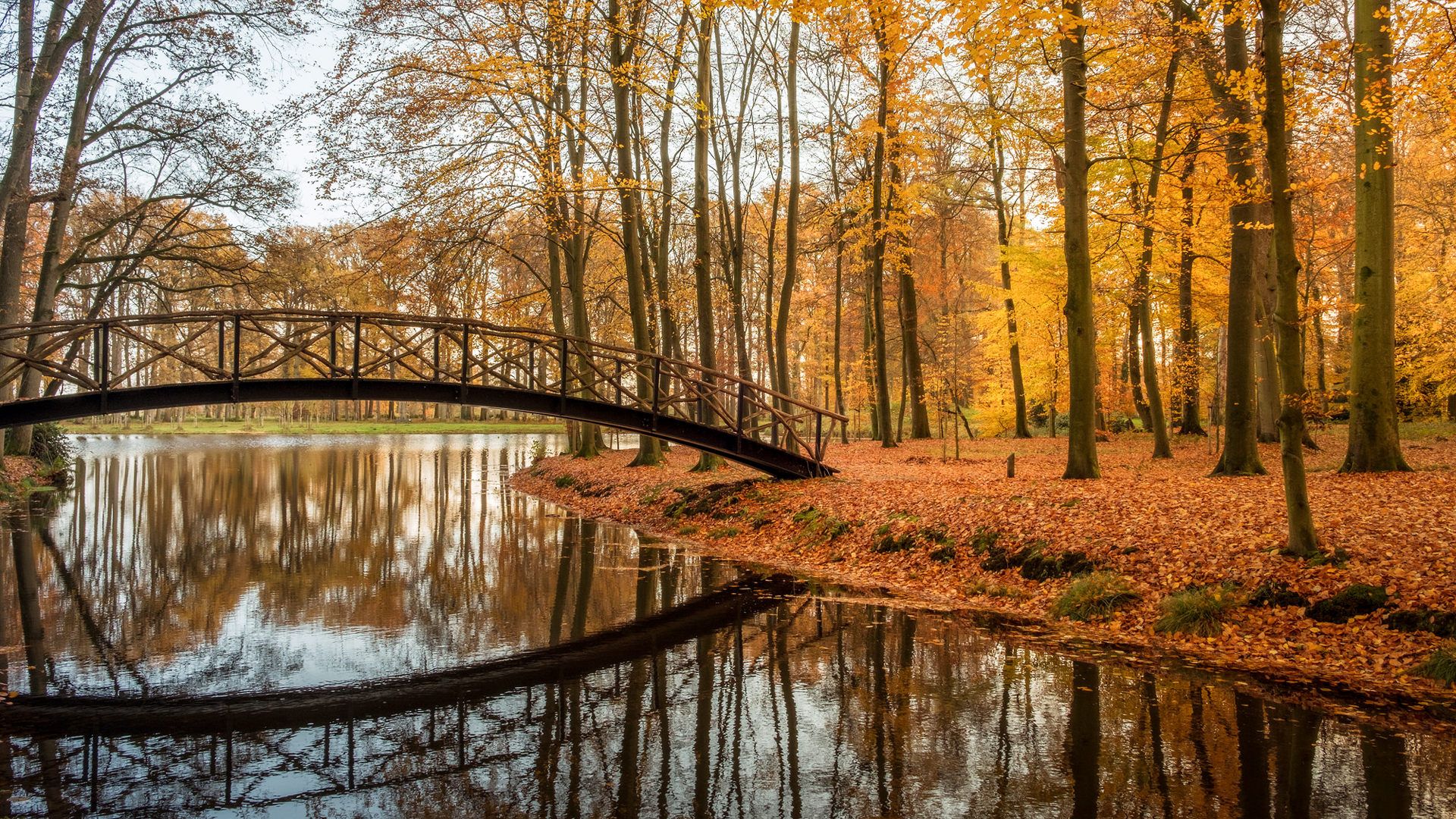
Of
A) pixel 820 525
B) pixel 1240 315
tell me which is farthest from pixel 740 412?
pixel 1240 315

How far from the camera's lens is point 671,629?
360 inches

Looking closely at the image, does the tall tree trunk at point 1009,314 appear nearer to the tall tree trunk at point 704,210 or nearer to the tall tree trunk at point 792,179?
the tall tree trunk at point 792,179

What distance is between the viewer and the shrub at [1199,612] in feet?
26.0

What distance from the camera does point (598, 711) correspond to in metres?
6.61

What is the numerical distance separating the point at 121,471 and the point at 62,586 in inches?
697

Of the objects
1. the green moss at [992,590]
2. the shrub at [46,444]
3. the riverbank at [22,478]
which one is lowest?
the green moss at [992,590]

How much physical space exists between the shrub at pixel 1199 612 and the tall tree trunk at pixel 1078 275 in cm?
487

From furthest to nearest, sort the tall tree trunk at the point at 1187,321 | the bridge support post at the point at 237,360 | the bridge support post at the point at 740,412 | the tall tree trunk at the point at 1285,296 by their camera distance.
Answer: the tall tree trunk at the point at 1187,321 → the bridge support post at the point at 740,412 → the bridge support post at the point at 237,360 → the tall tree trunk at the point at 1285,296

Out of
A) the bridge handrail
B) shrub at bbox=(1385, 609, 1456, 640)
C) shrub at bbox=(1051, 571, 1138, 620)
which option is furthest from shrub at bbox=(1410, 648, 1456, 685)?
the bridge handrail

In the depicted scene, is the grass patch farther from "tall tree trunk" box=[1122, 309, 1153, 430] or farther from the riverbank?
the riverbank

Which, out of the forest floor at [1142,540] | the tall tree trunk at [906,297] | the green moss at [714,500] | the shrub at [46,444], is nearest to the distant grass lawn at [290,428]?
the shrub at [46,444]

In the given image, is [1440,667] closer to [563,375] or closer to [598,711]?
[598,711]

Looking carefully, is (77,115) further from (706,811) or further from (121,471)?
(706,811)

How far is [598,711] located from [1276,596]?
6.41 metres
